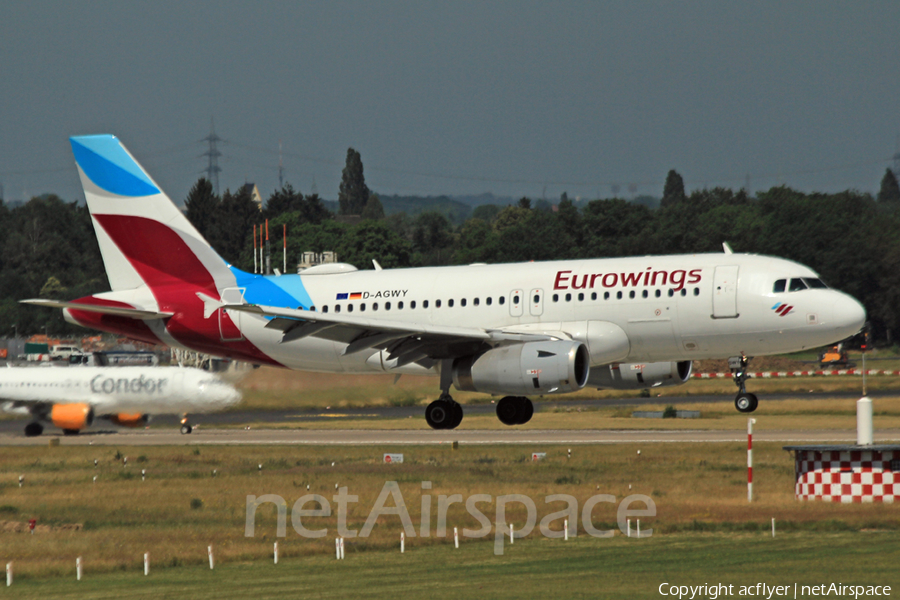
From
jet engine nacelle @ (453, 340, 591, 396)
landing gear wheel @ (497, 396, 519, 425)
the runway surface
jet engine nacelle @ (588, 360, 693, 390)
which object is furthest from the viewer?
the runway surface

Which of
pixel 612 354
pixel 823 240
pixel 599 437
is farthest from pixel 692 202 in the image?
pixel 612 354

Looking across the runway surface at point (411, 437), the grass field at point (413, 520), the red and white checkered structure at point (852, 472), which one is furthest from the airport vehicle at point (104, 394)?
the red and white checkered structure at point (852, 472)

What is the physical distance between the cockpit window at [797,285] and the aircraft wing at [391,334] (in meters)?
8.02

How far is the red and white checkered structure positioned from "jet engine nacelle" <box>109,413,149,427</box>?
48606 mm

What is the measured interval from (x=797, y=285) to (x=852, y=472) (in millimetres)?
6428

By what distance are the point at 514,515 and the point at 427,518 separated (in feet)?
10.1

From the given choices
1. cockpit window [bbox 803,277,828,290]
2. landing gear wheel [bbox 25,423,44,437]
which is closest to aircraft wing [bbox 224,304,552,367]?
cockpit window [bbox 803,277,828,290]

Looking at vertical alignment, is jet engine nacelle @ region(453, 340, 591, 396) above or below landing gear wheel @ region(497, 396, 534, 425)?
above

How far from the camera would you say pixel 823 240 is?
12594 cm

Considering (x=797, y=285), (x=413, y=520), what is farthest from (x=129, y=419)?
(x=797, y=285)

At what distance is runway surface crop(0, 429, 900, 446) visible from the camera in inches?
2425

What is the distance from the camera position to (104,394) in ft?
250

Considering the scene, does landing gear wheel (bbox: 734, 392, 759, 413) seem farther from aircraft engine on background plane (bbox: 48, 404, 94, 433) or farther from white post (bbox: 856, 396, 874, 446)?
aircraft engine on background plane (bbox: 48, 404, 94, 433)

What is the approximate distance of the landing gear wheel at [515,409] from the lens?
4219 centimetres
